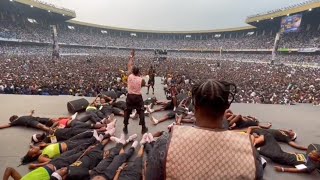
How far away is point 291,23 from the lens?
3841 cm

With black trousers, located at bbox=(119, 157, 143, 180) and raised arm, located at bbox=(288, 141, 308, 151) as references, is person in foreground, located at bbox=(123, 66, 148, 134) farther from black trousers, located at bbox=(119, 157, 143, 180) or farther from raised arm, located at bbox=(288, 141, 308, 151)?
raised arm, located at bbox=(288, 141, 308, 151)

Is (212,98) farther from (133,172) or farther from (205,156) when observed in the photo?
(133,172)

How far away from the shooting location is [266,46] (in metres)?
43.3

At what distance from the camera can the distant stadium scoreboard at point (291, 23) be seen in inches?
1462

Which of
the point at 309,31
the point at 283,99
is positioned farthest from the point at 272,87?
the point at 309,31

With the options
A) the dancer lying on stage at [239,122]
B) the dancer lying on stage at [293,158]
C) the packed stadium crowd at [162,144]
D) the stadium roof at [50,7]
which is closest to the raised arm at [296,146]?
the packed stadium crowd at [162,144]

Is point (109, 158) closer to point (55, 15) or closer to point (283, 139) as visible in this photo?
point (283, 139)

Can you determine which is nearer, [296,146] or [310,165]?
[310,165]

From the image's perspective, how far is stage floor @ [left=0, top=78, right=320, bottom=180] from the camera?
4.80 m

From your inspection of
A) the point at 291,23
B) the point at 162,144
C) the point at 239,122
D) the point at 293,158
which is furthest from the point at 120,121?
the point at 291,23

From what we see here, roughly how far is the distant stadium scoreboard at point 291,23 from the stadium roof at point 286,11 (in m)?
0.81

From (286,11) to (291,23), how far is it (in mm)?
1831

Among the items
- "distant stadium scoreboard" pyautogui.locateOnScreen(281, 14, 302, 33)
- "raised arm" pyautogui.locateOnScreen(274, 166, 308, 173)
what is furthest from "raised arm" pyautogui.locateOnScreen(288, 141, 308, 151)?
"distant stadium scoreboard" pyautogui.locateOnScreen(281, 14, 302, 33)

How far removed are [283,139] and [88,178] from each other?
160 inches
